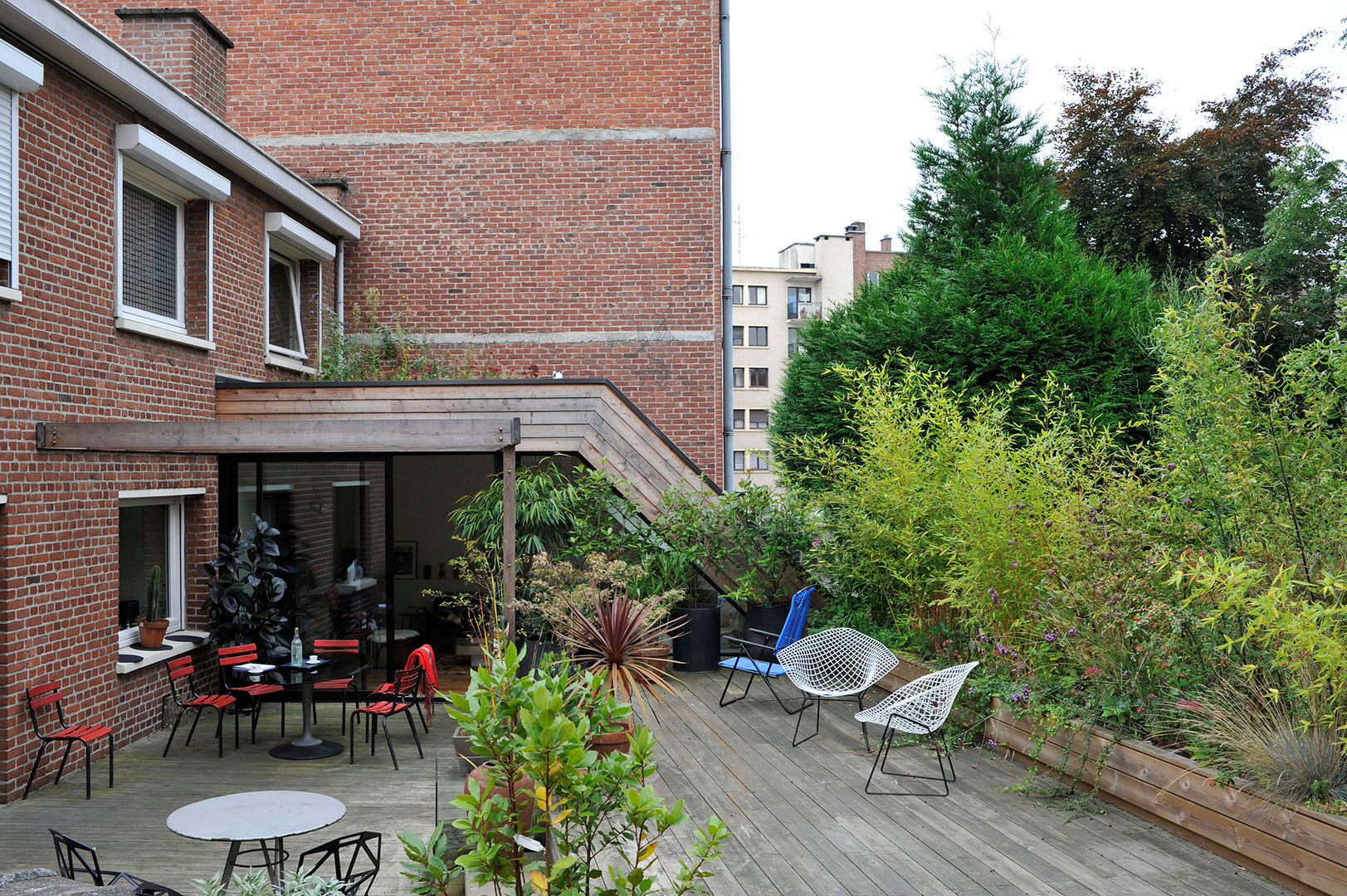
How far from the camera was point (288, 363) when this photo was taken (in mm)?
9297

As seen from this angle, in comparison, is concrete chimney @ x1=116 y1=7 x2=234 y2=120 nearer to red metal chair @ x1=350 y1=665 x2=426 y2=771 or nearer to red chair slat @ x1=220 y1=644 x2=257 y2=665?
red chair slat @ x1=220 y1=644 x2=257 y2=665

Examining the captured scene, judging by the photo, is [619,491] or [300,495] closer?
[300,495]

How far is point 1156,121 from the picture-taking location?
18266mm

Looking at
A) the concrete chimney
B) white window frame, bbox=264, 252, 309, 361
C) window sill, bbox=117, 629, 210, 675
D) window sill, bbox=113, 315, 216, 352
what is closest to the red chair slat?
window sill, bbox=117, 629, 210, 675

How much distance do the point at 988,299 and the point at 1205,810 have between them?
872 centimetres

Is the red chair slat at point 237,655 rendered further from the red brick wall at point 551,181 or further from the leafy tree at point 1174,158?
the leafy tree at point 1174,158

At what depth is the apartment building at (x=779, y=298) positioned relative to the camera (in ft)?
146

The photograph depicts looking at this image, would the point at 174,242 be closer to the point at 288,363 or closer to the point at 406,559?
the point at 288,363

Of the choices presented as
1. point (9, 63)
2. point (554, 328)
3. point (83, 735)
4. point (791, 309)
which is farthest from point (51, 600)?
point (791, 309)

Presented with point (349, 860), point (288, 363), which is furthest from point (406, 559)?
→ point (349, 860)

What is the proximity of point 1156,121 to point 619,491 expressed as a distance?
48.8 feet

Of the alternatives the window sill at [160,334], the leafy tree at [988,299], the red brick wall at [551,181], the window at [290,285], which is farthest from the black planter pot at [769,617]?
the window sill at [160,334]

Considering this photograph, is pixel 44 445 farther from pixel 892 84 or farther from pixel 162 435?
pixel 892 84

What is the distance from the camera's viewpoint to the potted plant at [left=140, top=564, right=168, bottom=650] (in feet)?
22.9
